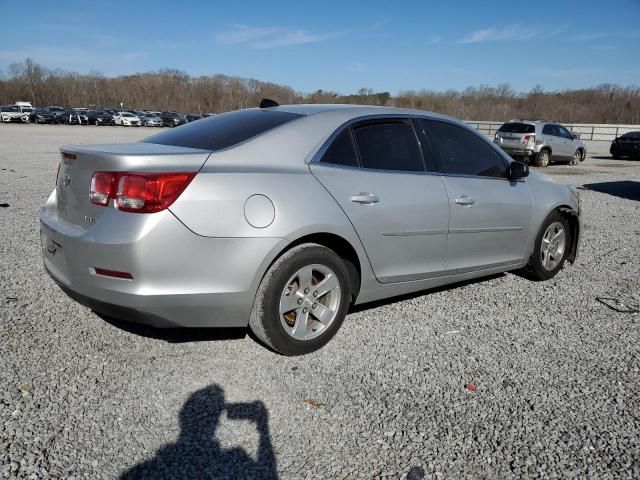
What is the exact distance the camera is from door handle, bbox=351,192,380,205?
3420mm

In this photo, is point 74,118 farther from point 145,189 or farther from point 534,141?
point 145,189

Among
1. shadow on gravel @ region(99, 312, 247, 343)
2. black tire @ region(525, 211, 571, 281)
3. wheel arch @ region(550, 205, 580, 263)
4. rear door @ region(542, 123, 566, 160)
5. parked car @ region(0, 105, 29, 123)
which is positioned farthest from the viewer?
parked car @ region(0, 105, 29, 123)

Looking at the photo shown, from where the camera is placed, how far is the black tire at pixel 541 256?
4.96 m

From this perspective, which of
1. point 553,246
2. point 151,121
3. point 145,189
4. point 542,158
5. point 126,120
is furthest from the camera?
point 151,121

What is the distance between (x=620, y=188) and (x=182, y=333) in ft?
43.1

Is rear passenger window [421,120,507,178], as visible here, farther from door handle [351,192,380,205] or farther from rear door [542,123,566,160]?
rear door [542,123,566,160]

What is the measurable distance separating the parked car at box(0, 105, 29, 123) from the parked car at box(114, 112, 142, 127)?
819 cm

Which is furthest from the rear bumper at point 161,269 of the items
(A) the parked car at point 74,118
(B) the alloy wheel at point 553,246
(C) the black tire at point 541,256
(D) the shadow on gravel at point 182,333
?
(A) the parked car at point 74,118

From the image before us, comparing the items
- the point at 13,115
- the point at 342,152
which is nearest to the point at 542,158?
the point at 342,152

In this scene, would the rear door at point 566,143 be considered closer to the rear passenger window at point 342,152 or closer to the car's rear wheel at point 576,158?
the car's rear wheel at point 576,158

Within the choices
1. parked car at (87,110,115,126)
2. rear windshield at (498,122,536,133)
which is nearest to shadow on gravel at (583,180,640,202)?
rear windshield at (498,122,536,133)

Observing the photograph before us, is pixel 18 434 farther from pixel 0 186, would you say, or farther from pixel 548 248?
pixel 0 186

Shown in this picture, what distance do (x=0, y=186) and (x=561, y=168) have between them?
701 inches

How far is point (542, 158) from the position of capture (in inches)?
746
